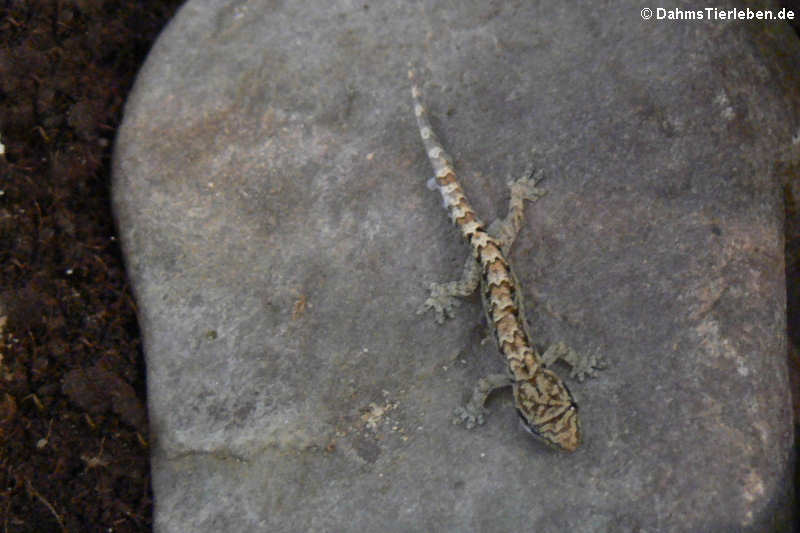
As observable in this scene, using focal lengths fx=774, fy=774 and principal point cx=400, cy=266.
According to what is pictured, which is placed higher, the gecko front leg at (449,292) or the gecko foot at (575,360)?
the gecko front leg at (449,292)

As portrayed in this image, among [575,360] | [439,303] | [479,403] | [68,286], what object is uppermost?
[68,286]

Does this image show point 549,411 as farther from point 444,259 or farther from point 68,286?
point 68,286

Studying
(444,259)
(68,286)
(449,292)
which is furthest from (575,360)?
(68,286)

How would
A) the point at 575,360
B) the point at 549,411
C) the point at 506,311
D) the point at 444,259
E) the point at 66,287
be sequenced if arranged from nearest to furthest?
the point at 549,411, the point at 575,360, the point at 506,311, the point at 444,259, the point at 66,287

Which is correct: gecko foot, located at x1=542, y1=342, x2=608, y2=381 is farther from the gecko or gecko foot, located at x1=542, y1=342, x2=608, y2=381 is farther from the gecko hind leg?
the gecko hind leg

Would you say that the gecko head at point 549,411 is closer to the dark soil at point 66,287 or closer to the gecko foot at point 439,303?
the gecko foot at point 439,303

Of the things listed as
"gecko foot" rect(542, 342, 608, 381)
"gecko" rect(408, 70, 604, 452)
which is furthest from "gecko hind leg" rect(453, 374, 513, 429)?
"gecko foot" rect(542, 342, 608, 381)

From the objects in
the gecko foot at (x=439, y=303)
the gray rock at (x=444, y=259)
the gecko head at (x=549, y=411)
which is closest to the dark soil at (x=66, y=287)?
the gray rock at (x=444, y=259)

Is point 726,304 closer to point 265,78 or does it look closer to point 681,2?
point 681,2

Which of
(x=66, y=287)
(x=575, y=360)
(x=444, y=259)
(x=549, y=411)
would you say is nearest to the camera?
(x=549, y=411)
